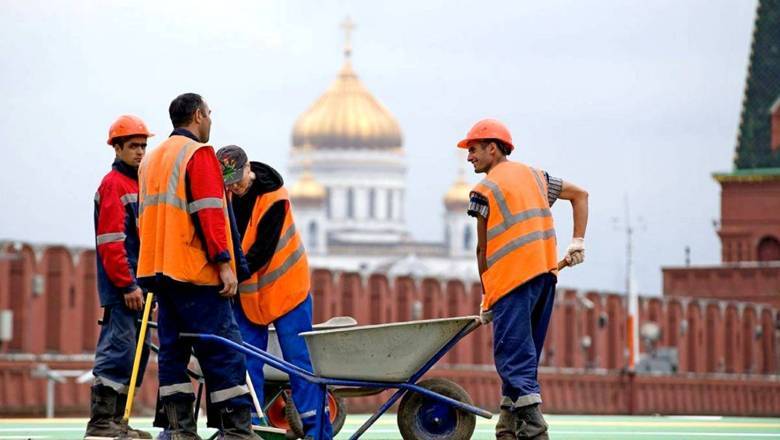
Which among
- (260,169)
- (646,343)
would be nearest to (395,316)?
(646,343)

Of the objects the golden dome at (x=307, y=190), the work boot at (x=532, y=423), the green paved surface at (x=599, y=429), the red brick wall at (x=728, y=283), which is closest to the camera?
the work boot at (x=532, y=423)

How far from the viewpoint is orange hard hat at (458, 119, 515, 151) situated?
34.2 ft

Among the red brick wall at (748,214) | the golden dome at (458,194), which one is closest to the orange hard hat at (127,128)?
the red brick wall at (748,214)

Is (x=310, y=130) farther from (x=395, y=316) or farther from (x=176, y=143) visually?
(x=176, y=143)

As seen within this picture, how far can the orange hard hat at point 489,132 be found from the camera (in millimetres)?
10438

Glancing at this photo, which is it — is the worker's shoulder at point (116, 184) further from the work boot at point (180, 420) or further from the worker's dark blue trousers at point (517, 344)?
the worker's dark blue trousers at point (517, 344)

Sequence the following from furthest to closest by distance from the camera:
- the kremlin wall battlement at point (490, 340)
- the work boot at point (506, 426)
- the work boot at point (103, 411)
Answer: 1. the kremlin wall battlement at point (490, 340)
2. the work boot at point (103, 411)
3. the work boot at point (506, 426)

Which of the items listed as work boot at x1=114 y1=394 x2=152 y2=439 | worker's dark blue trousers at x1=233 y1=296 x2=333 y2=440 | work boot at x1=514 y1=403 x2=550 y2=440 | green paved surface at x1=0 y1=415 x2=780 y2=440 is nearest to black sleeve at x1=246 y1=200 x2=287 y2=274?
worker's dark blue trousers at x1=233 y1=296 x2=333 y2=440

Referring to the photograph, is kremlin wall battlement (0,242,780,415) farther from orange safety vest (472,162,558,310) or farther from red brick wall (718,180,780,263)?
orange safety vest (472,162,558,310)

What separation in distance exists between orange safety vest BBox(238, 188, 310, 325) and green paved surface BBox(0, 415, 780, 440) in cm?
123

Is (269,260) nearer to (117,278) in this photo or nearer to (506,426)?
(117,278)

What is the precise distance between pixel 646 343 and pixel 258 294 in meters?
65.0

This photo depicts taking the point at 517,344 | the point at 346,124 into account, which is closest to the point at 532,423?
the point at 517,344

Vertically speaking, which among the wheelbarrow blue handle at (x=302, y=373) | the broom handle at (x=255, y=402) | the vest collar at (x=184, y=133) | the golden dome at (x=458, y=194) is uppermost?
the golden dome at (x=458, y=194)
